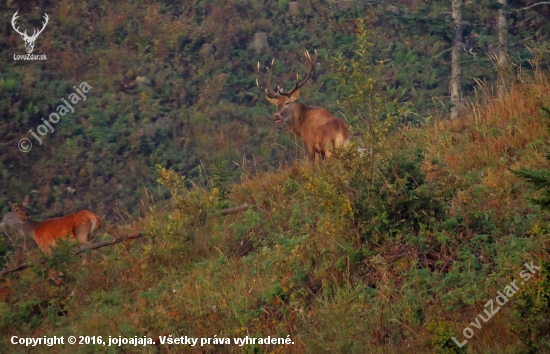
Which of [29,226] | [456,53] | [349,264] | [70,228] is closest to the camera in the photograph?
[349,264]

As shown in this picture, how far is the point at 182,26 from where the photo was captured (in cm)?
2286

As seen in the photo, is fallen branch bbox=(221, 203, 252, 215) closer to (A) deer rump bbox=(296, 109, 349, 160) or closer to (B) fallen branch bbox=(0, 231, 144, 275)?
(B) fallen branch bbox=(0, 231, 144, 275)

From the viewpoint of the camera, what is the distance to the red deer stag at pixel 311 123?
11211 millimetres

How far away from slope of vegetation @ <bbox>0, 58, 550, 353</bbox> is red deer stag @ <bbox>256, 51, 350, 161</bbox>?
141 cm

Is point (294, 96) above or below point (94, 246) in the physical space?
above

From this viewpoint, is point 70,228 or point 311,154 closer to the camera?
point 70,228

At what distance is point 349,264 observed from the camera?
7.09 m

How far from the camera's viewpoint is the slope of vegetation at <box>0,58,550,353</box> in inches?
242

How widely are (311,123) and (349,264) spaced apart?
5.19m

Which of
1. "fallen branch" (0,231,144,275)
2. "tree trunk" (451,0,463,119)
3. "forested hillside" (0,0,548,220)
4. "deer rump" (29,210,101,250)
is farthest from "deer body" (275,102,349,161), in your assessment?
"tree trunk" (451,0,463,119)

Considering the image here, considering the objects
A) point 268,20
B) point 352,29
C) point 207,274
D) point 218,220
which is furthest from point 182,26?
point 207,274

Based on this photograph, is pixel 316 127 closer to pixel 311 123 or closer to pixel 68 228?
pixel 311 123

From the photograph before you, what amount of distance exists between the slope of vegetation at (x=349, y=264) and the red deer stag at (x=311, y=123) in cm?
141

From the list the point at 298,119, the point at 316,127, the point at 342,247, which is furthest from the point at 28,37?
the point at 342,247
